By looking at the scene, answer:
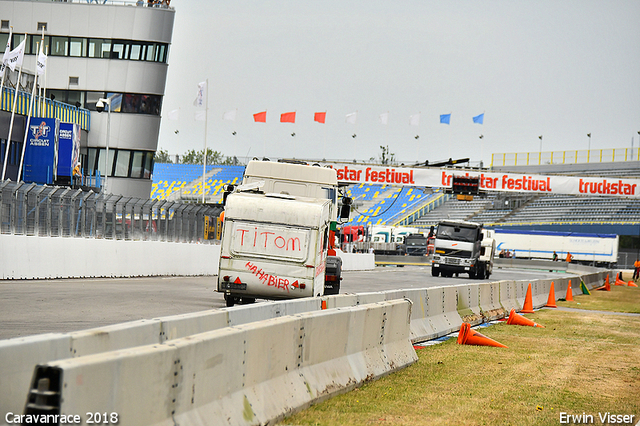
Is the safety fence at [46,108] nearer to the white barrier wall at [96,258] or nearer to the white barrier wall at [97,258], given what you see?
the white barrier wall at [97,258]

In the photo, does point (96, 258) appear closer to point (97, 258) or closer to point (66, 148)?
point (97, 258)

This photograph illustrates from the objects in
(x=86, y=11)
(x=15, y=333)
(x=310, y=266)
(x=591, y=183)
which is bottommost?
(x=15, y=333)

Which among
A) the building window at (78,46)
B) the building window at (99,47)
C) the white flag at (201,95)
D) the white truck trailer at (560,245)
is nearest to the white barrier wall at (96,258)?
the white flag at (201,95)

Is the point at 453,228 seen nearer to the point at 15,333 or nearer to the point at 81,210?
the point at 81,210

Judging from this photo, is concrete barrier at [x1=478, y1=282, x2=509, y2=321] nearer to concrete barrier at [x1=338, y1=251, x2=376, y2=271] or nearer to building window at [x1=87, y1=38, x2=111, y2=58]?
concrete barrier at [x1=338, y1=251, x2=376, y2=271]

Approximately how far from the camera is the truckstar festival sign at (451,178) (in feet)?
185

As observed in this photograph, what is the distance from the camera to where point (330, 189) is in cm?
2098

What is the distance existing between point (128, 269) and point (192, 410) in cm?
2245

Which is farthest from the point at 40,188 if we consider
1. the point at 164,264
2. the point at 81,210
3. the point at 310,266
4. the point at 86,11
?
the point at 86,11

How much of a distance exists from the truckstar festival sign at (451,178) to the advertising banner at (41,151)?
1873 cm

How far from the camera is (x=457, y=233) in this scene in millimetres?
44469

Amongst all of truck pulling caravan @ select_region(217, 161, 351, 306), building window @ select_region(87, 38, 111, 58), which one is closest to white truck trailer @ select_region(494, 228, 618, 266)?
building window @ select_region(87, 38, 111, 58)

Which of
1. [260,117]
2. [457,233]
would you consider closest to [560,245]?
[260,117]

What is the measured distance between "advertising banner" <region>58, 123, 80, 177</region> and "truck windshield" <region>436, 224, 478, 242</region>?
2141 centimetres
